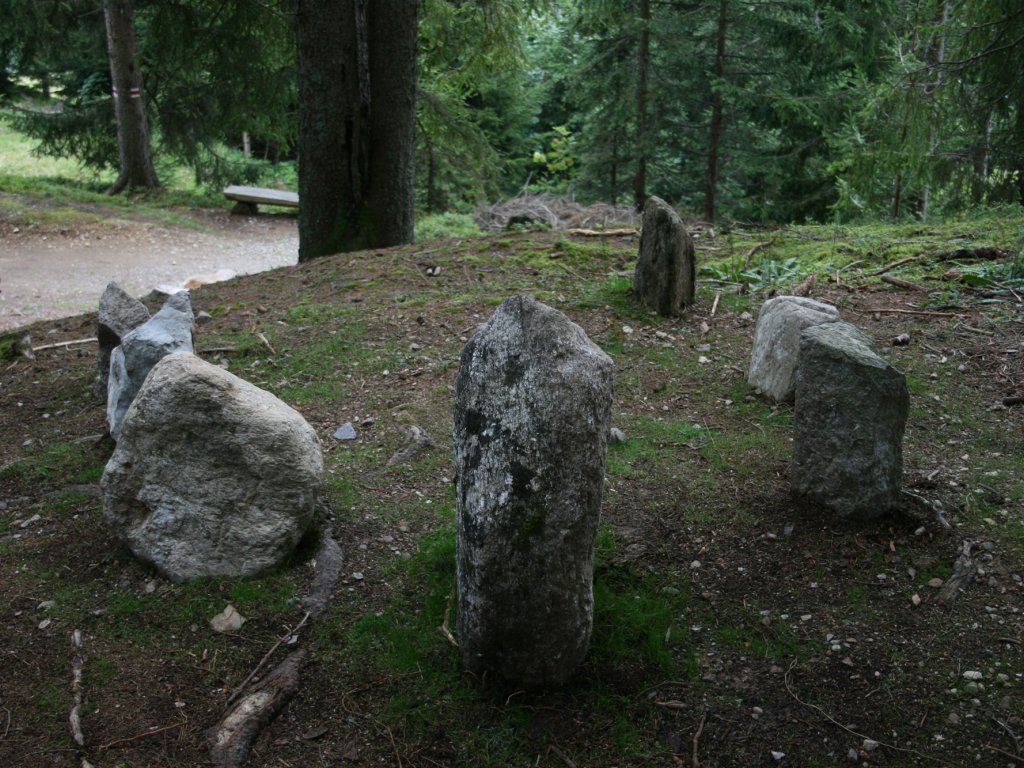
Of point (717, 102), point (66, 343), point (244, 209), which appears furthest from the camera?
point (244, 209)

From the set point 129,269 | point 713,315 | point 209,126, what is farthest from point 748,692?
point 209,126

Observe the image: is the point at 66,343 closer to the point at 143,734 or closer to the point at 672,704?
the point at 143,734

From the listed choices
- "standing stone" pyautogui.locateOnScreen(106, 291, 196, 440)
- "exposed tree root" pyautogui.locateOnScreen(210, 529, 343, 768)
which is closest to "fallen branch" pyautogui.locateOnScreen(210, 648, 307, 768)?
"exposed tree root" pyautogui.locateOnScreen(210, 529, 343, 768)

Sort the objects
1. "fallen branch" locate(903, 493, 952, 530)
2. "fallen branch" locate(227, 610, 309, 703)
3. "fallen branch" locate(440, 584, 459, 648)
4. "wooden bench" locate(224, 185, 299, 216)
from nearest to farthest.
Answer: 1. "fallen branch" locate(227, 610, 309, 703)
2. "fallen branch" locate(440, 584, 459, 648)
3. "fallen branch" locate(903, 493, 952, 530)
4. "wooden bench" locate(224, 185, 299, 216)

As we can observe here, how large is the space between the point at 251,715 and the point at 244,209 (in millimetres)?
17780

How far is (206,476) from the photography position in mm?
3891

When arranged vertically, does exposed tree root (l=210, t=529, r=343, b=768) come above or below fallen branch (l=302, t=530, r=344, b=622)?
below

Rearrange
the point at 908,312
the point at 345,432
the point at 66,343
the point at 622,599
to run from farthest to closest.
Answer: the point at 66,343 → the point at 908,312 → the point at 345,432 → the point at 622,599

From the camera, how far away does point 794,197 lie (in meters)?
14.4

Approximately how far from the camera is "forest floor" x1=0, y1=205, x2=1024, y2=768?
123 inches

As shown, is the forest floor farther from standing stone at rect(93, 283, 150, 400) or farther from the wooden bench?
the wooden bench

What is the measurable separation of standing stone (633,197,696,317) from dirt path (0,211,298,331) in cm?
737

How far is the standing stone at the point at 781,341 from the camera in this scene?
Result: 532 cm

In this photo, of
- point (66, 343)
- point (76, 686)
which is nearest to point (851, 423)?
point (76, 686)
